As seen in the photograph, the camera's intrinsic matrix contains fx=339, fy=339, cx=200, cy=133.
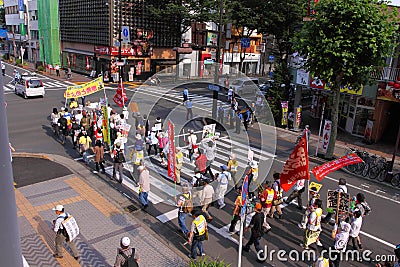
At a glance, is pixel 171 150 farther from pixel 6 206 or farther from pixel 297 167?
pixel 6 206

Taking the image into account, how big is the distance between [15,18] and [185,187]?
238 ft

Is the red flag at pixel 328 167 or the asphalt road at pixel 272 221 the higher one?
the red flag at pixel 328 167

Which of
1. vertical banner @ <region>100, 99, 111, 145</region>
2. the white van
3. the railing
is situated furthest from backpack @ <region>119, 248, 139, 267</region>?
the white van

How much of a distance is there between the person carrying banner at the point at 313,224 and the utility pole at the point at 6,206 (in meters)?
7.85

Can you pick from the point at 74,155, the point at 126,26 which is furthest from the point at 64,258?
the point at 126,26

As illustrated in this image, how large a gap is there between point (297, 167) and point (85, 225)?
6.69 meters

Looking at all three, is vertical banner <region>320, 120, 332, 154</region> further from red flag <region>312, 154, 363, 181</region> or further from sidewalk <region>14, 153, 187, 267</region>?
sidewalk <region>14, 153, 187, 267</region>

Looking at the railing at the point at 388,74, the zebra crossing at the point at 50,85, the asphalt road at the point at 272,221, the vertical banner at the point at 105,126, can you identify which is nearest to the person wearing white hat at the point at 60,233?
the asphalt road at the point at 272,221

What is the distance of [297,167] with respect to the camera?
998cm

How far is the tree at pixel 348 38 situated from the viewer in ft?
47.3

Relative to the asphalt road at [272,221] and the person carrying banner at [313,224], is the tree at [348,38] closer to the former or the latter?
the asphalt road at [272,221]

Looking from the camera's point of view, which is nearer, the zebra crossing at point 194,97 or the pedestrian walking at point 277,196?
the pedestrian walking at point 277,196

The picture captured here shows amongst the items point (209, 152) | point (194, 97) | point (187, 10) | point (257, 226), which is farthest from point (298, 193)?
point (187, 10)

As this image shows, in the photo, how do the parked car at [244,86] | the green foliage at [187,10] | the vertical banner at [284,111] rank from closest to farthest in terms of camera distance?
the vertical banner at [284,111]
the parked car at [244,86]
the green foliage at [187,10]
